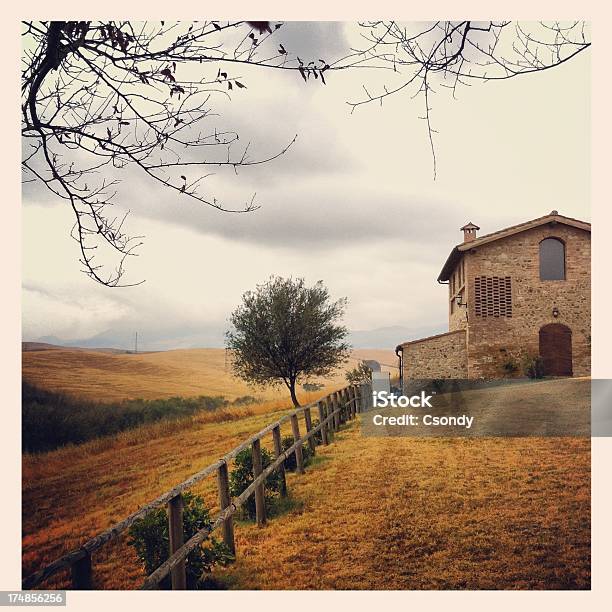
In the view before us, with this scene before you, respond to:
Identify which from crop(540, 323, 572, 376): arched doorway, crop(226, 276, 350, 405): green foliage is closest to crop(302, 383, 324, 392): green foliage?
crop(226, 276, 350, 405): green foliage

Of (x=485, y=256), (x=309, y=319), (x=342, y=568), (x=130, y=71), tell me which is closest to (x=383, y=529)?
(x=342, y=568)

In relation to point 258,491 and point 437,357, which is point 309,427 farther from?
point 437,357

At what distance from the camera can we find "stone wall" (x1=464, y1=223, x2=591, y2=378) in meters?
4.72

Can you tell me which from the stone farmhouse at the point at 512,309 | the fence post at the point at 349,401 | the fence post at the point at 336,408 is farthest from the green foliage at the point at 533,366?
the fence post at the point at 336,408

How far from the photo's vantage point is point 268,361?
5922mm

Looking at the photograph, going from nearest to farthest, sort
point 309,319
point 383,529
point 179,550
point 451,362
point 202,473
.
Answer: point 179,550 < point 202,473 < point 383,529 < point 451,362 < point 309,319

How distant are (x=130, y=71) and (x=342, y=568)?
3.64 m

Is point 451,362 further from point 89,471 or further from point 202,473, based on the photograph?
point 89,471

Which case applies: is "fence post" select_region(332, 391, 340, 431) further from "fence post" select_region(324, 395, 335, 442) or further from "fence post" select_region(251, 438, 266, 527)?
"fence post" select_region(251, 438, 266, 527)

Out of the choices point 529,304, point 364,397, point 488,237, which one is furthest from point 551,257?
point 364,397

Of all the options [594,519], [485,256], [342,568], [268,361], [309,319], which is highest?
[485,256]

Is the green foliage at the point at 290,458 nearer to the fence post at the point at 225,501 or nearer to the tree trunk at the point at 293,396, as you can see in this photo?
the tree trunk at the point at 293,396

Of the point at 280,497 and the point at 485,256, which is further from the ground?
the point at 485,256

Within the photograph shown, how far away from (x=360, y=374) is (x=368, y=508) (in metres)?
1.25
